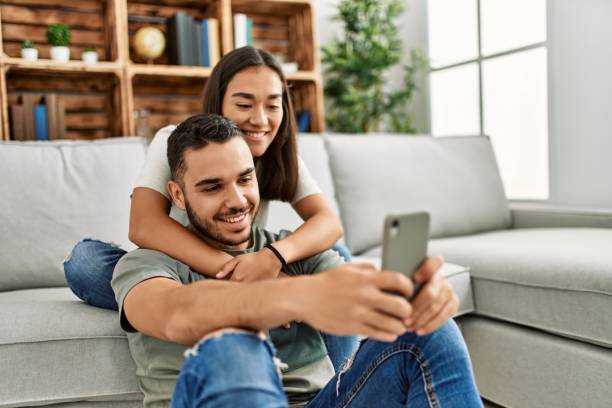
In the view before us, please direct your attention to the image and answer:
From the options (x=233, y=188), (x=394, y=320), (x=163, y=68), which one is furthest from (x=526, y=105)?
(x=394, y=320)

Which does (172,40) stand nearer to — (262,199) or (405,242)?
(262,199)

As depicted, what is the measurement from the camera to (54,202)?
1774mm

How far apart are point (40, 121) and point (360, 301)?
7.03 feet

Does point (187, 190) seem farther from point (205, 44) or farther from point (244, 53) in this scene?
point (205, 44)

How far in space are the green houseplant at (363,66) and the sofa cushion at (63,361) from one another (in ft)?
6.73

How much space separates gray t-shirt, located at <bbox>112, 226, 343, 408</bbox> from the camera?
1019mm

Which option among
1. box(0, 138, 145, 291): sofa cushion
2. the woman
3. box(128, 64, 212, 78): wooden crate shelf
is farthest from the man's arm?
box(128, 64, 212, 78): wooden crate shelf

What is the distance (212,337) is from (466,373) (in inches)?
15.8

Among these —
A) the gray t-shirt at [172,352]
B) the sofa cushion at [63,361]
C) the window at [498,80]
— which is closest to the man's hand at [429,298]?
the gray t-shirt at [172,352]

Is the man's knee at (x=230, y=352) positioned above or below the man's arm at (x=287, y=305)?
below

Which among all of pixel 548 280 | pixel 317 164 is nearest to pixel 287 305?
pixel 548 280

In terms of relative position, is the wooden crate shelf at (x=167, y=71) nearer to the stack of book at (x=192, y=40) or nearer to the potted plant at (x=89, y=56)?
the stack of book at (x=192, y=40)

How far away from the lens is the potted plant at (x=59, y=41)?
2.49 meters

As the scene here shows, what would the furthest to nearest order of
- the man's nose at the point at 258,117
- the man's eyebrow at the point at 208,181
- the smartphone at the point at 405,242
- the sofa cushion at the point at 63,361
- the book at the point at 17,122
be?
the book at the point at 17,122, the man's nose at the point at 258,117, the sofa cushion at the point at 63,361, the man's eyebrow at the point at 208,181, the smartphone at the point at 405,242
